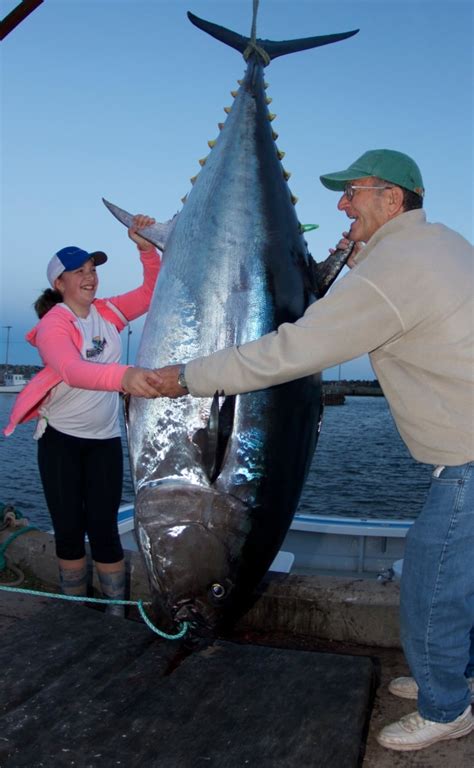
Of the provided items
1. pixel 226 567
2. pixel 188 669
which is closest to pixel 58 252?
pixel 226 567

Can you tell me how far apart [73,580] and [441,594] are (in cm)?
176

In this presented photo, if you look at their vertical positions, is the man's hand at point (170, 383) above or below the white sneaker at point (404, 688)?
above

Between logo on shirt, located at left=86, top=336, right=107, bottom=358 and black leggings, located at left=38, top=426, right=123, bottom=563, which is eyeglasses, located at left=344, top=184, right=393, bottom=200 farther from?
black leggings, located at left=38, top=426, right=123, bottom=563

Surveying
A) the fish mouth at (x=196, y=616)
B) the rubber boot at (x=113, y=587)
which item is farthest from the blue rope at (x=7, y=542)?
the fish mouth at (x=196, y=616)

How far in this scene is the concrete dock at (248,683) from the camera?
Answer: 6.50 ft

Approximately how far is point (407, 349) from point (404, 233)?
1.11ft

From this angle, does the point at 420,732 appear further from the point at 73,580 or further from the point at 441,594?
the point at 73,580

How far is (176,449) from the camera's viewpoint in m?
2.43

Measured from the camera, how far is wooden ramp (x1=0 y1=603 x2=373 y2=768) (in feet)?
6.38

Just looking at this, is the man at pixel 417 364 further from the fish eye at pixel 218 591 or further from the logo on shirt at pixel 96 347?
the logo on shirt at pixel 96 347

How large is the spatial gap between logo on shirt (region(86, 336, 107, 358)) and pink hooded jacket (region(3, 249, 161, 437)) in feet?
0.18

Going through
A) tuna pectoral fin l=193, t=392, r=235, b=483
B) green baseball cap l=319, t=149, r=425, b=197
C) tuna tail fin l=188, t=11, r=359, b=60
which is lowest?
tuna pectoral fin l=193, t=392, r=235, b=483

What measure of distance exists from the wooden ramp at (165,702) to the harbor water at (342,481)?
37.0ft

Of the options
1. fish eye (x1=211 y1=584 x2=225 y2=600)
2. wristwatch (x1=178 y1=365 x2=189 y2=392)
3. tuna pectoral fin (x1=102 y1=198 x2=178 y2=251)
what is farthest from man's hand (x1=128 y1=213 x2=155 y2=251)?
fish eye (x1=211 y1=584 x2=225 y2=600)
